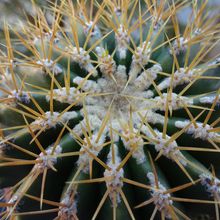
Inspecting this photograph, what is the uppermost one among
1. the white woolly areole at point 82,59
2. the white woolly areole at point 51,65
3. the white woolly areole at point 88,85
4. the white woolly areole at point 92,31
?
the white woolly areole at point 92,31

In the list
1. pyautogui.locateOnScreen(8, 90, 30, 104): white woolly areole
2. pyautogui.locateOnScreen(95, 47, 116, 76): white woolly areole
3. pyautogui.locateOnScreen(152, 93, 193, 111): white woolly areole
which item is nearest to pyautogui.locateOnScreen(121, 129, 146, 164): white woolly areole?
pyautogui.locateOnScreen(152, 93, 193, 111): white woolly areole

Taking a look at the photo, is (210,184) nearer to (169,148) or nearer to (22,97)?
(169,148)

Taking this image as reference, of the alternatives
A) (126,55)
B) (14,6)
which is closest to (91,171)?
(126,55)

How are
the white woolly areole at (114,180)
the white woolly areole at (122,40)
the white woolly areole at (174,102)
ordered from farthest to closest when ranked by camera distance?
the white woolly areole at (122,40) → the white woolly areole at (174,102) → the white woolly areole at (114,180)

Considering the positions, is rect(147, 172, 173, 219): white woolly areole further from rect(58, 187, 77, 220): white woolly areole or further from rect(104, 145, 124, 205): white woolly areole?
rect(58, 187, 77, 220): white woolly areole

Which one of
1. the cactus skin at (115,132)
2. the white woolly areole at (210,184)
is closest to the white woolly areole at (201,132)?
the cactus skin at (115,132)

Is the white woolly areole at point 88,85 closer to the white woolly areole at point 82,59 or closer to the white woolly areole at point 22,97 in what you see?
the white woolly areole at point 82,59

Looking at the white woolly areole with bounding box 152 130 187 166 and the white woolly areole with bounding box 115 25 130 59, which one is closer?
the white woolly areole with bounding box 152 130 187 166
